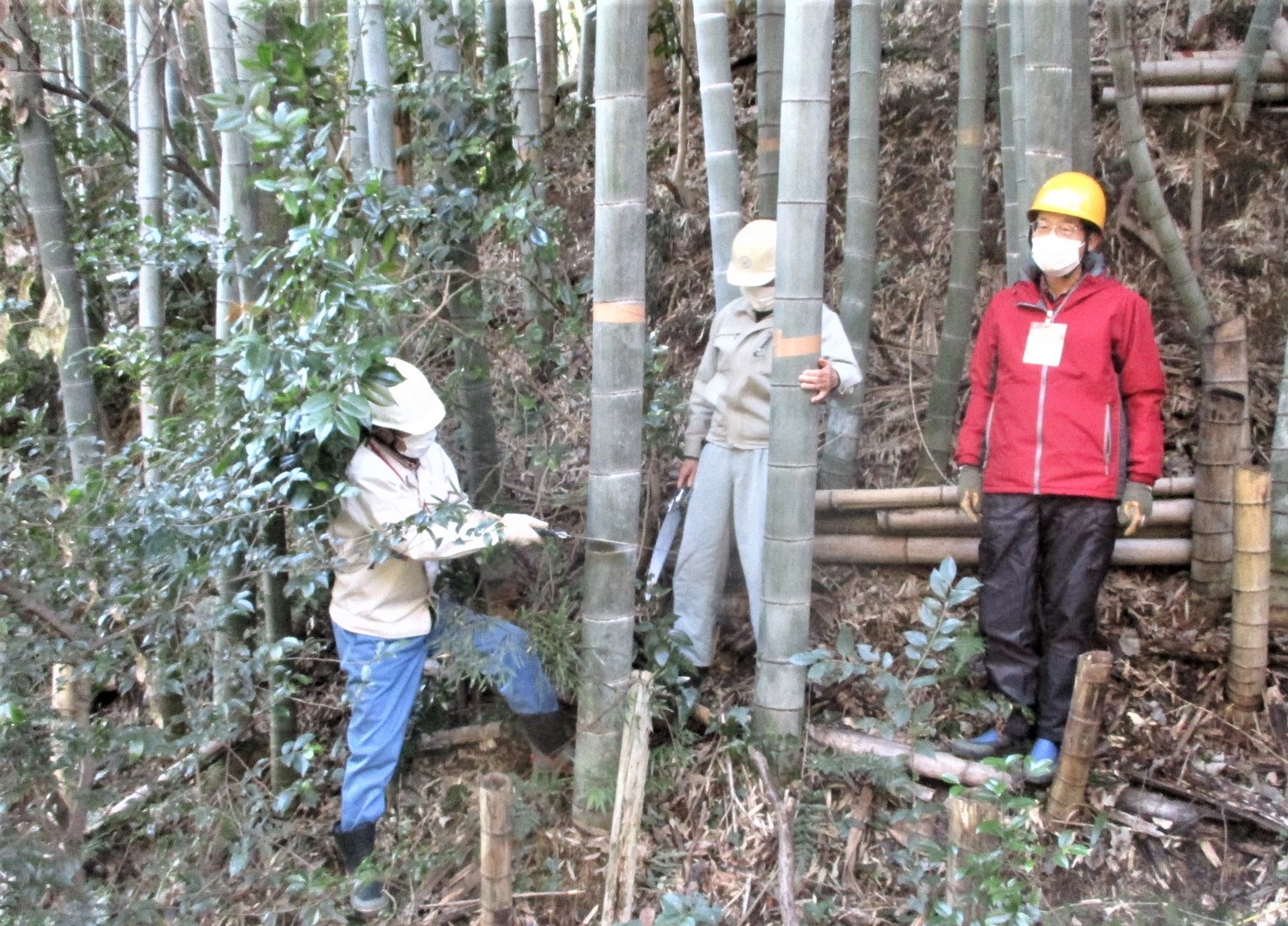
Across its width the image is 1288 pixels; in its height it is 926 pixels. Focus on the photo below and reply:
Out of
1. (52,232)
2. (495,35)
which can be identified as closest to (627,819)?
(52,232)

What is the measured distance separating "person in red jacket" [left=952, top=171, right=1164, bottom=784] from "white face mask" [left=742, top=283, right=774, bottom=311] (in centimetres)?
64

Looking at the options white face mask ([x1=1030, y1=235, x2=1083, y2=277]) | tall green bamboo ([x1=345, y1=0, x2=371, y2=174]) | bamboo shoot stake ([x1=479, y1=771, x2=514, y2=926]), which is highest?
tall green bamboo ([x1=345, y1=0, x2=371, y2=174])

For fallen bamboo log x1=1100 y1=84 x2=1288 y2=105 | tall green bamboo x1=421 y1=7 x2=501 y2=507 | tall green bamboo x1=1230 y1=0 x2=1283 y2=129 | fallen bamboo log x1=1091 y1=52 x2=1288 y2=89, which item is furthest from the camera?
fallen bamboo log x1=1091 y1=52 x2=1288 y2=89

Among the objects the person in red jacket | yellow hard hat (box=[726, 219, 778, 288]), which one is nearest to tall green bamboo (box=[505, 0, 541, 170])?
yellow hard hat (box=[726, 219, 778, 288])

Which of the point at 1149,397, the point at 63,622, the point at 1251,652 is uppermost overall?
the point at 1149,397

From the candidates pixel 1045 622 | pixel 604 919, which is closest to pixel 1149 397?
pixel 1045 622

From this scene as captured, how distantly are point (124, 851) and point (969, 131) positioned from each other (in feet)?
12.8

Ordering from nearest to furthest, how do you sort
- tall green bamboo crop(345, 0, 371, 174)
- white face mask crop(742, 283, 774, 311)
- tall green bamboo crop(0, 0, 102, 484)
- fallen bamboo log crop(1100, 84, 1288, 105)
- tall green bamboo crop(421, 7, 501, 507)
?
tall green bamboo crop(421, 7, 501, 507) < white face mask crop(742, 283, 774, 311) < tall green bamboo crop(0, 0, 102, 484) < tall green bamboo crop(345, 0, 371, 174) < fallen bamboo log crop(1100, 84, 1288, 105)

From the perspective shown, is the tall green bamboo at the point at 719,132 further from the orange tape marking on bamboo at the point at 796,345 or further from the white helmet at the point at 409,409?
the white helmet at the point at 409,409

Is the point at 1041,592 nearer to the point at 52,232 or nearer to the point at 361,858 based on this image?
the point at 361,858

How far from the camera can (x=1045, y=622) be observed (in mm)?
3084

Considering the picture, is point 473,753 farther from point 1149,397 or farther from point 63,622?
point 1149,397

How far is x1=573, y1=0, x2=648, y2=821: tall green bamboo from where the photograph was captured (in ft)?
8.56

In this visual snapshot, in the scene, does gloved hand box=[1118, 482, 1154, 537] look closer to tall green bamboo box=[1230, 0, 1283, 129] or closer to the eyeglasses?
the eyeglasses
